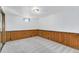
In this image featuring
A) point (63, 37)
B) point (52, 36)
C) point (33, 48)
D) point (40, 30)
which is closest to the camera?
point (33, 48)

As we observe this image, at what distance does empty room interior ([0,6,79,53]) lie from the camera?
2990mm

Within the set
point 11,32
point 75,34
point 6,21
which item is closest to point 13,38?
point 11,32

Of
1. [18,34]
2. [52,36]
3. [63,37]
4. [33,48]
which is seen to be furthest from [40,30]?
[33,48]

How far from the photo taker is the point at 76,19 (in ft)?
9.65

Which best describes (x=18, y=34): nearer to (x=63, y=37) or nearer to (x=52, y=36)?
(x=52, y=36)

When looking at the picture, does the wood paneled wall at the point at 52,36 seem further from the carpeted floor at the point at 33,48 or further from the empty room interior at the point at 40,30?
the carpeted floor at the point at 33,48

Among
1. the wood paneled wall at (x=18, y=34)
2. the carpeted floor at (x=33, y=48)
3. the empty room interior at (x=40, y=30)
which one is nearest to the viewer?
the carpeted floor at (x=33, y=48)

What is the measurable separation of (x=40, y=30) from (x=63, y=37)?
1.44m

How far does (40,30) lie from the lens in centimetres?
471

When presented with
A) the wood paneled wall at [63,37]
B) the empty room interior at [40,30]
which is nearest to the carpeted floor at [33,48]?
the empty room interior at [40,30]

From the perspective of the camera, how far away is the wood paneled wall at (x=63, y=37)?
2.99 metres
